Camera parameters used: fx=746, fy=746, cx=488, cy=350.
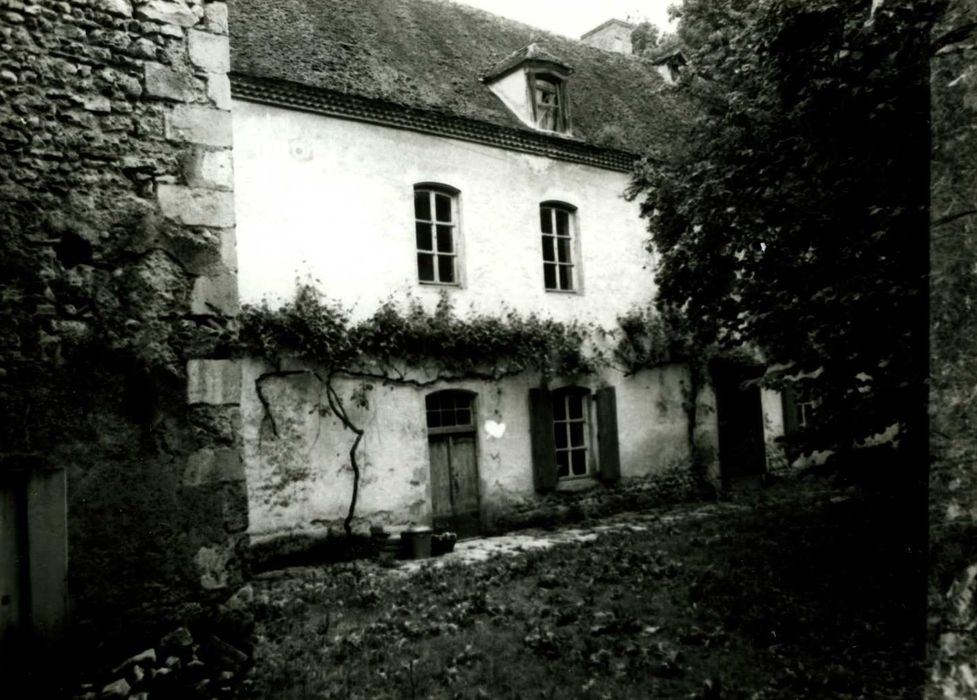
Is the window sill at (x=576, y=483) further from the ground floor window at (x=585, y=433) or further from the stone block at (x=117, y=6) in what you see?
the stone block at (x=117, y=6)

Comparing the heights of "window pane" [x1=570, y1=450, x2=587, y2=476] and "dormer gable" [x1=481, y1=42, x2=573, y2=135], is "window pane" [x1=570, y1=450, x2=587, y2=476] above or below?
below

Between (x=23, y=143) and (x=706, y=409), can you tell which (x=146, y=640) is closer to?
(x=23, y=143)

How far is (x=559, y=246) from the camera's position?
12719 millimetres

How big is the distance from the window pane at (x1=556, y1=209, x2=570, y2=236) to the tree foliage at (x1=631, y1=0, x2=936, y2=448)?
13.7 ft

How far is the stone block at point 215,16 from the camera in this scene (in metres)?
5.00

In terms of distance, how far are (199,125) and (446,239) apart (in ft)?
21.6

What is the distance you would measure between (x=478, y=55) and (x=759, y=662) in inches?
453

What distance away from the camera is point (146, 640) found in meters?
4.45

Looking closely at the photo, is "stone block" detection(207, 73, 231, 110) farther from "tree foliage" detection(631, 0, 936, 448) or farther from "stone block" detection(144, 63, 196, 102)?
"tree foliage" detection(631, 0, 936, 448)

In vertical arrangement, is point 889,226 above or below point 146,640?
above

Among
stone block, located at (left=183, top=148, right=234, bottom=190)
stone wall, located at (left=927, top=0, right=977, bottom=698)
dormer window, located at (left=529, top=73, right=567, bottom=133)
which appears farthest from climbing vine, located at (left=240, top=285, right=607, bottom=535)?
stone wall, located at (left=927, top=0, right=977, bottom=698)

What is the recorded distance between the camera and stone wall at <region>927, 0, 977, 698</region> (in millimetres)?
1528

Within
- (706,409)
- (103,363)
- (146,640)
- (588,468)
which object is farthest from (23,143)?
(706,409)

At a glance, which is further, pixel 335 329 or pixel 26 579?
pixel 335 329
